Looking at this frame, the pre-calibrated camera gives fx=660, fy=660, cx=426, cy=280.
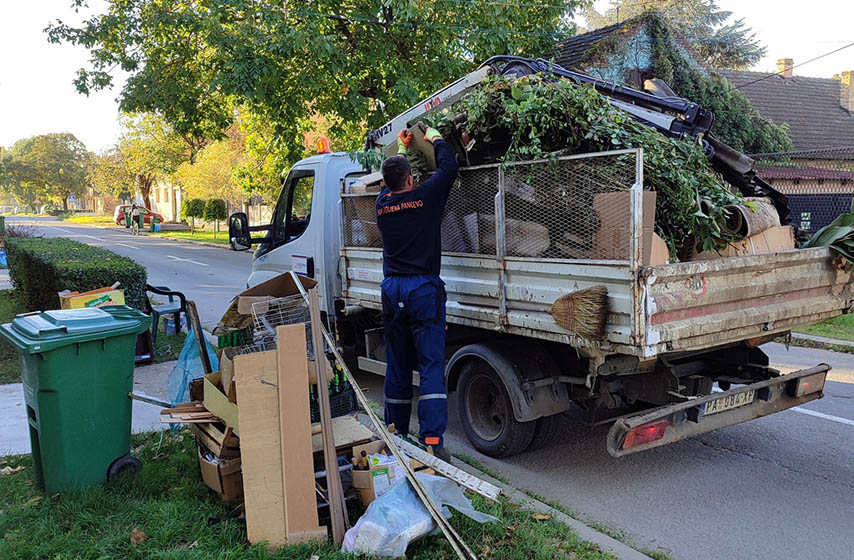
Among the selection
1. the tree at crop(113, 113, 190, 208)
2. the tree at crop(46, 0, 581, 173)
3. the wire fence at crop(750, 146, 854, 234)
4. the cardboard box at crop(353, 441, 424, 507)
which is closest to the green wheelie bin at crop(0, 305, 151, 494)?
the cardboard box at crop(353, 441, 424, 507)

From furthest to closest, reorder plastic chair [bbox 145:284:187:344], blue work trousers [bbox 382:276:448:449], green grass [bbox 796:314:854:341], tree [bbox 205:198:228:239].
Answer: tree [bbox 205:198:228:239] → green grass [bbox 796:314:854:341] → plastic chair [bbox 145:284:187:344] → blue work trousers [bbox 382:276:448:449]

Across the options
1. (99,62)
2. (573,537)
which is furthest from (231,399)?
(99,62)

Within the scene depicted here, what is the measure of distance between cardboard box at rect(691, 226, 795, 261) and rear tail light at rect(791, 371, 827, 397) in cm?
94

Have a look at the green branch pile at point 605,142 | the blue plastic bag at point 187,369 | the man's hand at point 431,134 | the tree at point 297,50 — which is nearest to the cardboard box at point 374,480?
the blue plastic bag at point 187,369

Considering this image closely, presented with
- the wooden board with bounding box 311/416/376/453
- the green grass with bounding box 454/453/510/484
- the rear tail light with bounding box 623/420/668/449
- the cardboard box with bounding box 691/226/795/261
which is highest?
the cardboard box with bounding box 691/226/795/261

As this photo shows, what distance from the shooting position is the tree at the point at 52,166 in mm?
78438

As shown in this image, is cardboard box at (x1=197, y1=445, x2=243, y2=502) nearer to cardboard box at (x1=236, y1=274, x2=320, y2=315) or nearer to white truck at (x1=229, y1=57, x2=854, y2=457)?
cardboard box at (x1=236, y1=274, x2=320, y2=315)

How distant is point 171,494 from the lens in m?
3.99

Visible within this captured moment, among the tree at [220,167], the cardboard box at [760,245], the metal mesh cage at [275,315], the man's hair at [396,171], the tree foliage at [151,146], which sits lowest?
the metal mesh cage at [275,315]

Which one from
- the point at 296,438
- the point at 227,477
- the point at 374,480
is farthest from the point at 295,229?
the point at 374,480

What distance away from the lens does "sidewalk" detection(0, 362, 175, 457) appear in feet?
16.9

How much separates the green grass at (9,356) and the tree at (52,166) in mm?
75467

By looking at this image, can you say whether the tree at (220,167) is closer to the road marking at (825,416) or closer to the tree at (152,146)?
the tree at (152,146)

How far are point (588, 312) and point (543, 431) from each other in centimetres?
140
